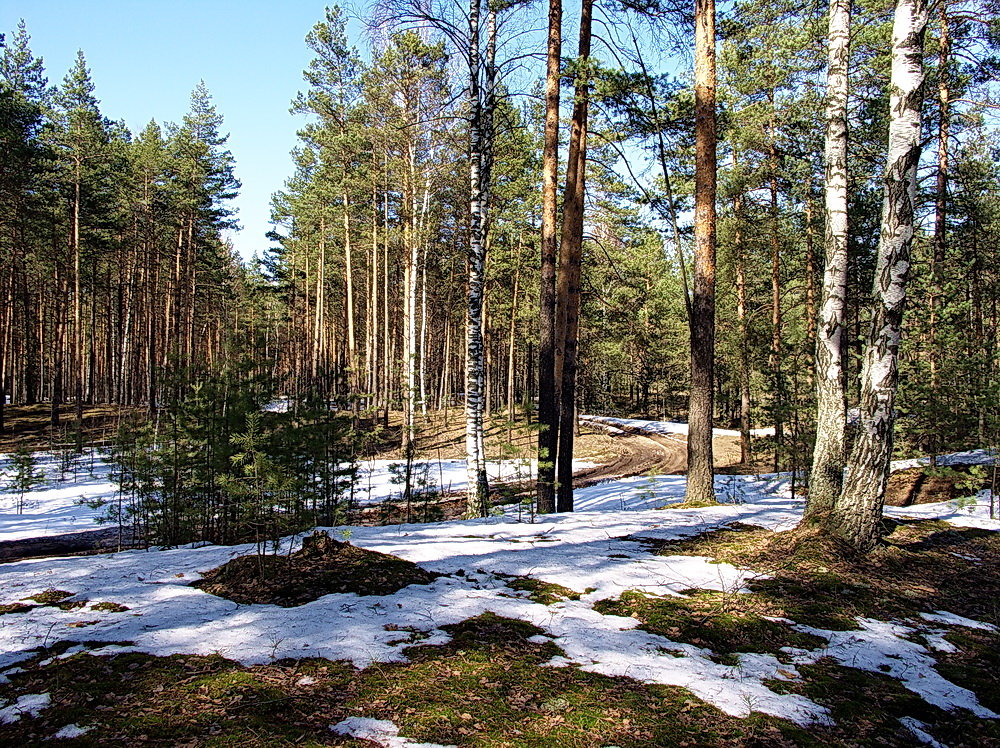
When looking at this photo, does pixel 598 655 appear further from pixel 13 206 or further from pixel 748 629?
pixel 13 206

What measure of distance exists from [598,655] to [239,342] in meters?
5.27

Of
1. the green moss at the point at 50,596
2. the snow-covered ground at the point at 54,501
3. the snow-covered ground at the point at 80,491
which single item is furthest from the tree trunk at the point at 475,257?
the green moss at the point at 50,596

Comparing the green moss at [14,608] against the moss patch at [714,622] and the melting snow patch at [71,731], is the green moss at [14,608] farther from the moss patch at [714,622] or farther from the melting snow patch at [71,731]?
the moss patch at [714,622]

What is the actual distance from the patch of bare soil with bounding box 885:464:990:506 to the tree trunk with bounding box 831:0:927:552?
6317mm

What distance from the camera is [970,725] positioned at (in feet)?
9.25

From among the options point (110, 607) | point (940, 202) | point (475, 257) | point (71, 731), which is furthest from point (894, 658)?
point (940, 202)

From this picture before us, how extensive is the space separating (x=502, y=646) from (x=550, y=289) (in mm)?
7550

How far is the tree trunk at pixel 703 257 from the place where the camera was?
8727 mm

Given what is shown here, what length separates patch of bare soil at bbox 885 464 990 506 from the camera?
1048cm

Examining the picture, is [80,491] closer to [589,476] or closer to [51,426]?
[51,426]

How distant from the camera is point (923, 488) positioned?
10.8 m

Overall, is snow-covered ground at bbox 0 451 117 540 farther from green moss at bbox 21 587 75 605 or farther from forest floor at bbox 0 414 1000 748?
forest floor at bbox 0 414 1000 748

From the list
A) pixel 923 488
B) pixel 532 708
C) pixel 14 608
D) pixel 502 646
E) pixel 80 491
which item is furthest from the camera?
pixel 80 491

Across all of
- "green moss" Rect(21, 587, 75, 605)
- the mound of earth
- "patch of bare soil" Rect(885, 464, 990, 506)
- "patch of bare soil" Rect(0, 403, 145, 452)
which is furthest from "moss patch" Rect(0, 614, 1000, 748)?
"patch of bare soil" Rect(0, 403, 145, 452)
